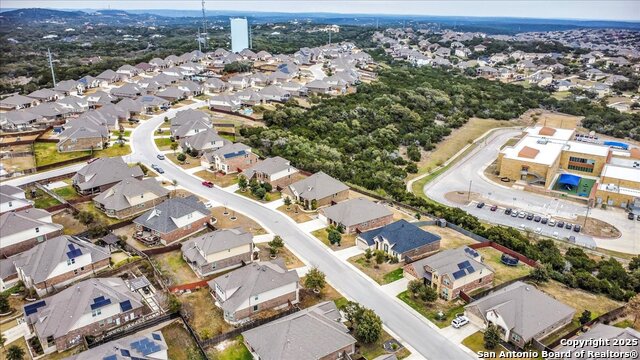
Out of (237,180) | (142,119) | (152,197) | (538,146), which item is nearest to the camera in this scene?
(152,197)

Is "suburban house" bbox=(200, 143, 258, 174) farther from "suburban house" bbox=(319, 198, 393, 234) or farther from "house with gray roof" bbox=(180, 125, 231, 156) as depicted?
"suburban house" bbox=(319, 198, 393, 234)

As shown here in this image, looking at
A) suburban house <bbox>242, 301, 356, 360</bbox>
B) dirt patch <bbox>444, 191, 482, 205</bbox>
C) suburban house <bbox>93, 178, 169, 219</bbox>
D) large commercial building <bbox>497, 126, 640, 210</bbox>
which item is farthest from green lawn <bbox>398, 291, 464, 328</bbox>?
large commercial building <bbox>497, 126, 640, 210</bbox>

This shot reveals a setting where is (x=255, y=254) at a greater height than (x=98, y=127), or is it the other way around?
(x=98, y=127)

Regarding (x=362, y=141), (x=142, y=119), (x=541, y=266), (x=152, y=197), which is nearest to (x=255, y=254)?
(x=152, y=197)

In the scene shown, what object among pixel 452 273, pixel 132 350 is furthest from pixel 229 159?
pixel 132 350

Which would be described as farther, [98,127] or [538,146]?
[538,146]

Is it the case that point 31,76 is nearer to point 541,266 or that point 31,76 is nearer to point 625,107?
point 541,266

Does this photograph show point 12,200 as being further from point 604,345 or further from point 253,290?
point 604,345
